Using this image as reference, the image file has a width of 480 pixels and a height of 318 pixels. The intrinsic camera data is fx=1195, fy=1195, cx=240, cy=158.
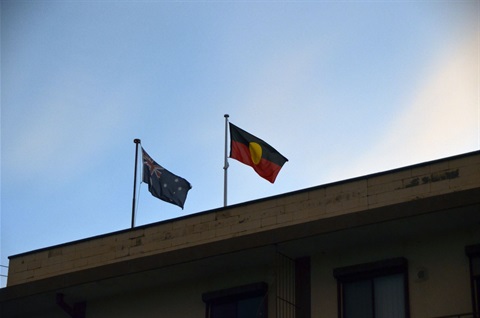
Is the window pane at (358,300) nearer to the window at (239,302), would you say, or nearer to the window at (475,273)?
the window at (239,302)

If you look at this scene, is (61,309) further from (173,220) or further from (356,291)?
(356,291)

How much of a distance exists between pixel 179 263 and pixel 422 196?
241 inches

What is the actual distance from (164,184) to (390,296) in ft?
36.4

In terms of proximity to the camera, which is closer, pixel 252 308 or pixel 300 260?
pixel 300 260

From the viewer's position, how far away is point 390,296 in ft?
86.6

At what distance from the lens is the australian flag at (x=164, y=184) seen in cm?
3550

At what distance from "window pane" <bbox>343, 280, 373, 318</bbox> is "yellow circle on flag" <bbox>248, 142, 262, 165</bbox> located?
24.6ft

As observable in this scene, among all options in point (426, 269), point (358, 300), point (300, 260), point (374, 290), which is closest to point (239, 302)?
point (300, 260)

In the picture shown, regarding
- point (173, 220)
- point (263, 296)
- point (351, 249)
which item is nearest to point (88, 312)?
point (173, 220)

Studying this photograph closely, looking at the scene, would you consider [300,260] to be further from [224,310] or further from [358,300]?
[224,310]

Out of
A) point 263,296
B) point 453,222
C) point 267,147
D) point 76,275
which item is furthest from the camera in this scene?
point 267,147

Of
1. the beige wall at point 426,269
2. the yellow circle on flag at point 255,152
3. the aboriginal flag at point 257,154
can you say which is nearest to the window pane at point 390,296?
the beige wall at point 426,269

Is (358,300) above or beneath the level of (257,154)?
beneath

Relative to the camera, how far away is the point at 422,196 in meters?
26.8
